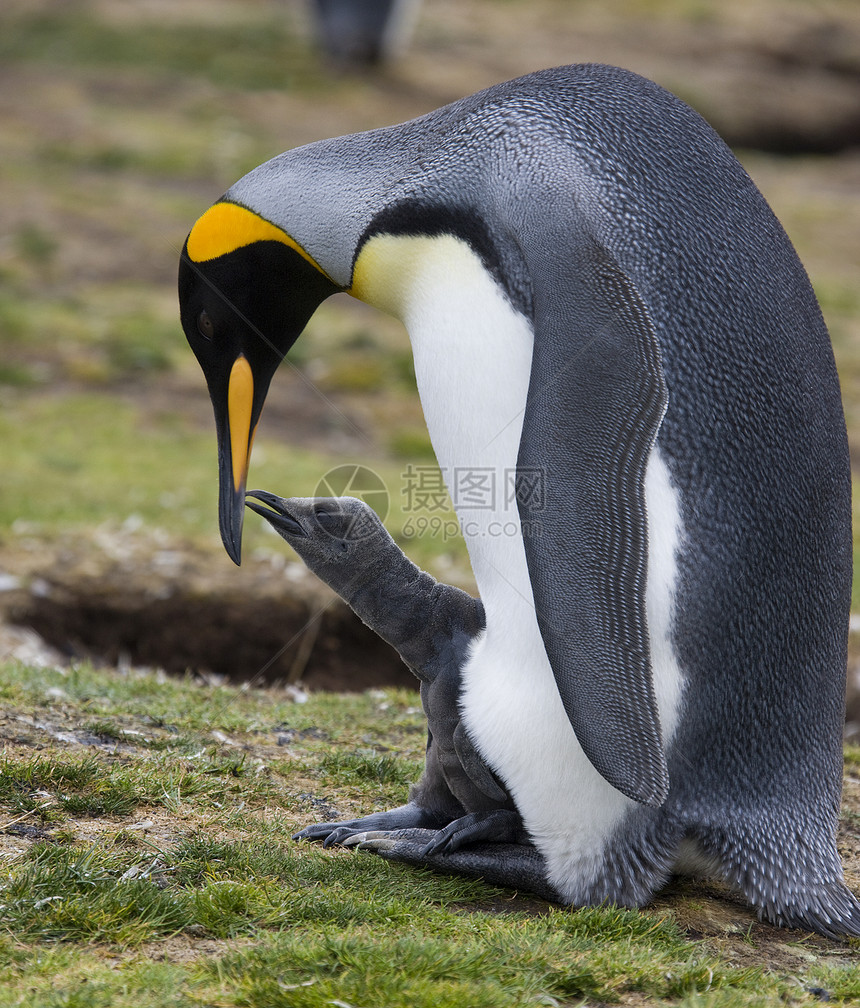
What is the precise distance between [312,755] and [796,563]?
1570 millimetres

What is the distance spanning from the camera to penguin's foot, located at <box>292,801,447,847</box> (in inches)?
109

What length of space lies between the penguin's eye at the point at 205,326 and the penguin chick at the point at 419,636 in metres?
0.59

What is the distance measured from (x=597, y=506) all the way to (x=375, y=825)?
1.05m

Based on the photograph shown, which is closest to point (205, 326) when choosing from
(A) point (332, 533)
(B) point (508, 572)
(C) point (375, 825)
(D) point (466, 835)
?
(A) point (332, 533)

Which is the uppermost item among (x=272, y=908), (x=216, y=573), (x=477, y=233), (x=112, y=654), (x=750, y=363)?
(x=477, y=233)

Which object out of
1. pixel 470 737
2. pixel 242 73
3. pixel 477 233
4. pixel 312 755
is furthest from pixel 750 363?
pixel 242 73

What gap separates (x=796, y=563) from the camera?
256cm

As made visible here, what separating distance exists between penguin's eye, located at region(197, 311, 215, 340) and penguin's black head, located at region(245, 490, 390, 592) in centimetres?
64

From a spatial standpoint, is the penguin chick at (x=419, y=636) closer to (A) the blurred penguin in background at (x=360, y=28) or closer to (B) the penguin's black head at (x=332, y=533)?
(B) the penguin's black head at (x=332, y=533)

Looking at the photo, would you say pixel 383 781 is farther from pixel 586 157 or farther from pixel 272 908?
pixel 586 157
